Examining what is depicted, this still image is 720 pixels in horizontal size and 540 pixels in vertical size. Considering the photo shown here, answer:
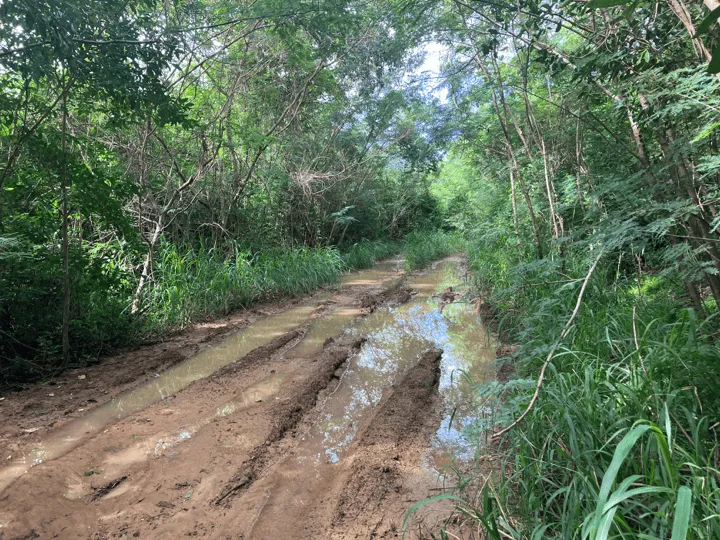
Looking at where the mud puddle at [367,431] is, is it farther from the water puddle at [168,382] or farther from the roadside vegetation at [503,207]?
the water puddle at [168,382]

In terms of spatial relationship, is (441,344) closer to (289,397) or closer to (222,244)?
(289,397)

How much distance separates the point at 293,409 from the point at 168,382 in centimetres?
163

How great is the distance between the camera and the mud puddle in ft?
7.51

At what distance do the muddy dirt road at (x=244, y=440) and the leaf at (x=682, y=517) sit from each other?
1.29 m

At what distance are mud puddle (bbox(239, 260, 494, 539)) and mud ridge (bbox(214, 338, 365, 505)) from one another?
9 centimetres

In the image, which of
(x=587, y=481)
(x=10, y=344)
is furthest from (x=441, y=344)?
(x=10, y=344)

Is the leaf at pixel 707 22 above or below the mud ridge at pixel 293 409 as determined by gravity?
above

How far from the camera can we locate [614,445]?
2.05 metres

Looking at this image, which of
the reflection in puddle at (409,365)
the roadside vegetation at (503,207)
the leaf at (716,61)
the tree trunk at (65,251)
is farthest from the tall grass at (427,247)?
the leaf at (716,61)

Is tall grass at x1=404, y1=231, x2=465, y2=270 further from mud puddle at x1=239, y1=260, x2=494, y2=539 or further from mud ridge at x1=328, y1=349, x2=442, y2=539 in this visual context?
mud ridge at x1=328, y1=349, x2=442, y2=539

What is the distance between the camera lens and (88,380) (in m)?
4.25

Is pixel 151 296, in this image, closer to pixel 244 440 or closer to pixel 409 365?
pixel 244 440

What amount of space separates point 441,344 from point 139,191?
4242mm

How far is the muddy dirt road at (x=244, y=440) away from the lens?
2271 mm
